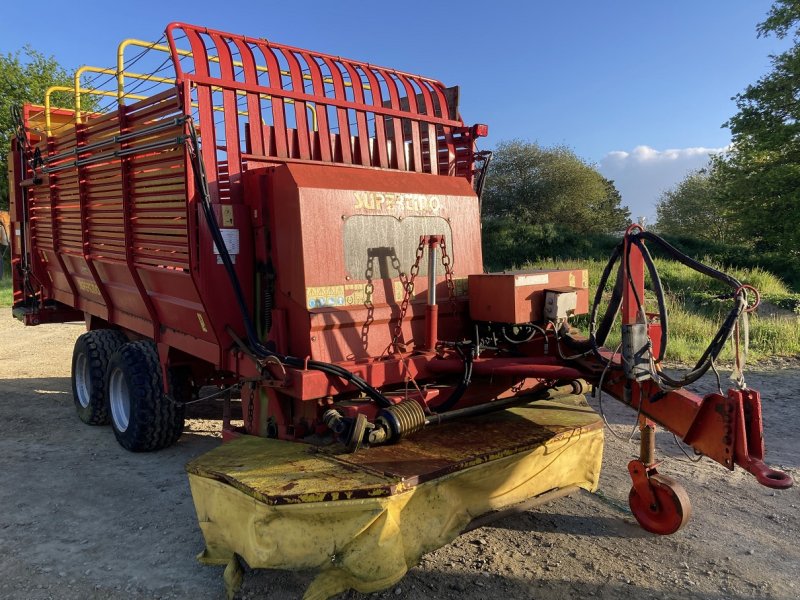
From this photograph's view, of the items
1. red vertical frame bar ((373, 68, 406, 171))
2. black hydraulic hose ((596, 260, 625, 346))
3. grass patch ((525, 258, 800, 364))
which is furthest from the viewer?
grass patch ((525, 258, 800, 364))

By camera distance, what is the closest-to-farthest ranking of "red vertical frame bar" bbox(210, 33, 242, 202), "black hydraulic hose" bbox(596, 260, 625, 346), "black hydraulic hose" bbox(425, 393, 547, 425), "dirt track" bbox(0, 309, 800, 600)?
1. "dirt track" bbox(0, 309, 800, 600)
2. "black hydraulic hose" bbox(596, 260, 625, 346)
3. "black hydraulic hose" bbox(425, 393, 547, 425)
4. "red vertical frame bar" bbox(210, 33, 242, 202)

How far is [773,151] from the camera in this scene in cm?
2138

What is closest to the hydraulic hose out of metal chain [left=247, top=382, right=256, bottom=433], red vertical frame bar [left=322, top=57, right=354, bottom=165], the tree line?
red vertical frame bar [left=322, top=57, right=354, bottom=165]

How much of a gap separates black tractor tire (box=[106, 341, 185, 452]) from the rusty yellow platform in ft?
5.10

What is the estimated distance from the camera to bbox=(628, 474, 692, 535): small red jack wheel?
11.1ft

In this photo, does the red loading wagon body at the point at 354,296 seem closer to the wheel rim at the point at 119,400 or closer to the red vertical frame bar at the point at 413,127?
the red vertical frame bar at the point at 413,127

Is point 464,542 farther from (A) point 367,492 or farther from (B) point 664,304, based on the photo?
(B) point 664,304

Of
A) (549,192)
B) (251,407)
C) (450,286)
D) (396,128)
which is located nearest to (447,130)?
(396,128)

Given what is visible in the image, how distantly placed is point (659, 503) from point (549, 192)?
30.0 metres

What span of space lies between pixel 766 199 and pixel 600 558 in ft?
71.1

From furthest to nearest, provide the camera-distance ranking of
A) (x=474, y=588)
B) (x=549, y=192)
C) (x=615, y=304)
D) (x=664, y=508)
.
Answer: (x=549, y=192), (x=664, y=508), (x=615, y=304), (x=474, y=588)

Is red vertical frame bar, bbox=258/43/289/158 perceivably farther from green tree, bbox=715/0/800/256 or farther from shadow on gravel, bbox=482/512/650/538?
green tree, bbox=715/0/800/256

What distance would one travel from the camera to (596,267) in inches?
671

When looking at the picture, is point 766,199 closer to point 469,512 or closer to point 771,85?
point 771,85
